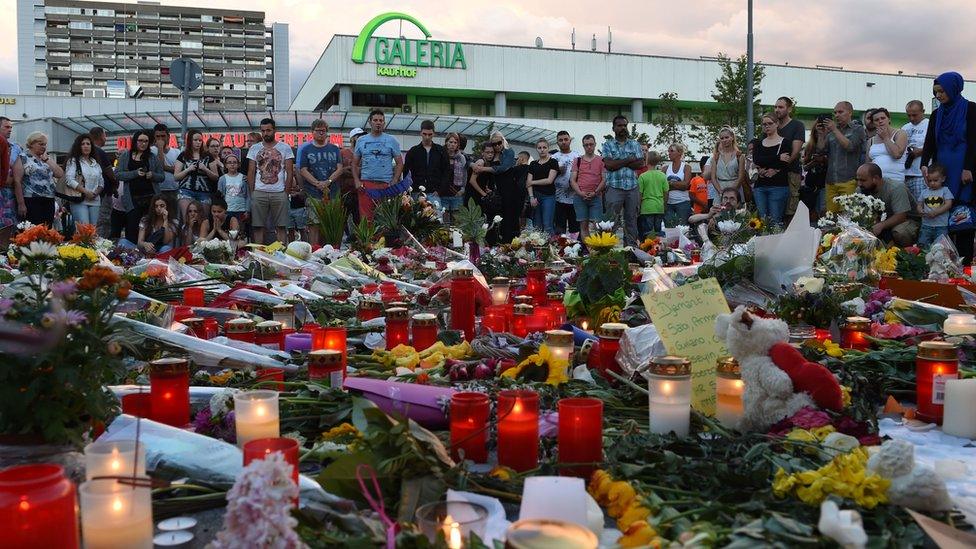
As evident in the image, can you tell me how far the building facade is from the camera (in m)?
103

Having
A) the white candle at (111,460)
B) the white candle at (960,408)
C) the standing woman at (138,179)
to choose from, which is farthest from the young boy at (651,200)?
the white candle at (111,460)

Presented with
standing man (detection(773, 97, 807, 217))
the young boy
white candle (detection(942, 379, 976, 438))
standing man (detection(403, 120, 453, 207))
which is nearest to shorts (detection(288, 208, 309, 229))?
standing man (detection(403, 120, 453, 207))

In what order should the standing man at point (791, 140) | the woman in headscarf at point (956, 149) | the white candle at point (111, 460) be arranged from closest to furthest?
the white candle at point (111, 460) → the woman in headscarf at point (956, 149) → the standing man at point (791, 140)

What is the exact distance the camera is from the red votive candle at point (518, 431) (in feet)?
6.40

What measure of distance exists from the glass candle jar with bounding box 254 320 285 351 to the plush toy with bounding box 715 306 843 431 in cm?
170

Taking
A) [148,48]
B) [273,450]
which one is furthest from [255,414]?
[148,48]

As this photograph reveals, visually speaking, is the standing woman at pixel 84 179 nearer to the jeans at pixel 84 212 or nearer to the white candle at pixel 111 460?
the jeans at pixel 84 212

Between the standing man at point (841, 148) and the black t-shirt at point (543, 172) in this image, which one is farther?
the black t-shirt at point (543, 172)

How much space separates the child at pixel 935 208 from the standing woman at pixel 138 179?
298 inches

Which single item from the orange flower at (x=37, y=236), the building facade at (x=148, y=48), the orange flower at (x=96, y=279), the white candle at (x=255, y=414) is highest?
the building facade at (x=148, y=48)

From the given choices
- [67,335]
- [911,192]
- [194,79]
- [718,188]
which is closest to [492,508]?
[67,335]

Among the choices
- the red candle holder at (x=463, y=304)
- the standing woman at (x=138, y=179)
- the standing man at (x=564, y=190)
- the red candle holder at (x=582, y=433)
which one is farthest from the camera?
the standing man at (x=564, y=190)

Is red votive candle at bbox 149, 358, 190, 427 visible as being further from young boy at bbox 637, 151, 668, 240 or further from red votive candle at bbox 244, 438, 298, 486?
young boy at bbox 637, 151, 668, 240

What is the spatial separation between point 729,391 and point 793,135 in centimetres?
683
